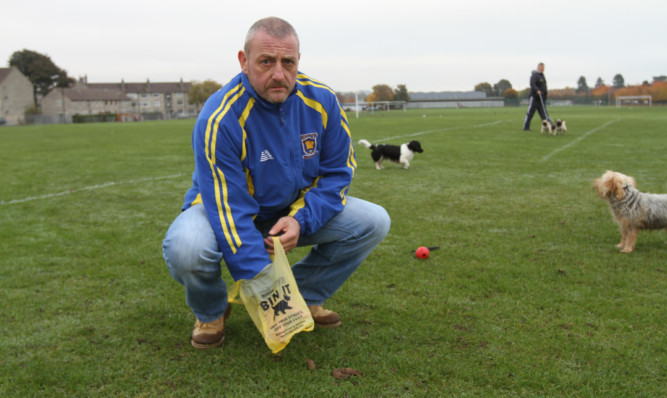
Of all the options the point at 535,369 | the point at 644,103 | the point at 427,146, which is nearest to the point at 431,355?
the point at 535,369

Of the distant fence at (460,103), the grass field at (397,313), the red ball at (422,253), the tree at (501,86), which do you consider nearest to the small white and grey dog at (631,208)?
the grass field at (397,313)

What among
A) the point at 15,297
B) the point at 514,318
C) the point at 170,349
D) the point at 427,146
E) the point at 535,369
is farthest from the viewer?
the point at 427,146

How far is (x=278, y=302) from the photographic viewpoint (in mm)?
2617

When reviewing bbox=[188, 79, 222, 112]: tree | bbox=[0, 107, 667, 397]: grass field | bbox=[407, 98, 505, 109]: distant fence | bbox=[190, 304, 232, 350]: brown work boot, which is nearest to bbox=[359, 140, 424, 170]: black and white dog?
bbox=[0, 107, 667, 397]: grass field

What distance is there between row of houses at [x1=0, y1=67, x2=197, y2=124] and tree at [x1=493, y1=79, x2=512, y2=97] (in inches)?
2438

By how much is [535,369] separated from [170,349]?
1.89 metres

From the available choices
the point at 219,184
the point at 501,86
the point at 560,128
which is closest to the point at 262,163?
the point at 219,184

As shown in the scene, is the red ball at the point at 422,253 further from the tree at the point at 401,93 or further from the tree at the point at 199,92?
the tree at the point at 199,92

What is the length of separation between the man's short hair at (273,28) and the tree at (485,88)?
A: 119137 millimetres

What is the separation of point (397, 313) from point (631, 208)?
8.92 feet

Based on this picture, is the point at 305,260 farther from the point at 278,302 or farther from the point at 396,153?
the point at 396,153

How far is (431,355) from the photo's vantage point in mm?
2740

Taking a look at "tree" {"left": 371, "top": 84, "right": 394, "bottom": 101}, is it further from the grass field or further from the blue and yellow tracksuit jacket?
the blue and yellow tracksuit jacket

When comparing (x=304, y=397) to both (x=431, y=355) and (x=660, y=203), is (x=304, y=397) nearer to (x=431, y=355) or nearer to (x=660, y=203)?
(x=431, y=355)
